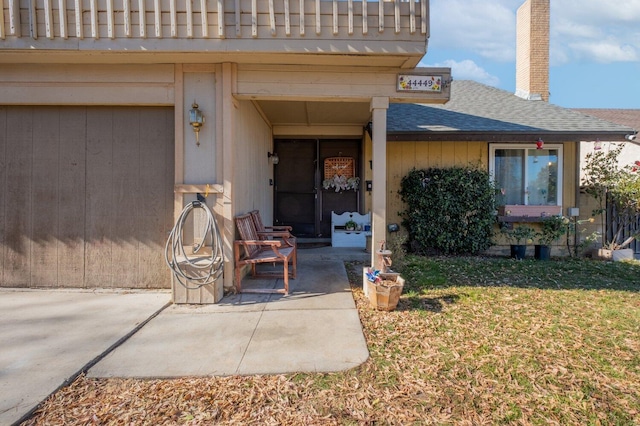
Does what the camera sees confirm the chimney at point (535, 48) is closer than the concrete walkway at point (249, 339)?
No

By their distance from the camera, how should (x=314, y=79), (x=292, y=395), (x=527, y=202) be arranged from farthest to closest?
(x=527, y=202) → (x=314, y=79) → (x=292, y=395)

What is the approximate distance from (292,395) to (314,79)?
3.50 metres

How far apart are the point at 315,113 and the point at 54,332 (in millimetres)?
5073

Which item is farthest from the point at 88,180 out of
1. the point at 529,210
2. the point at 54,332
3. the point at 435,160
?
the point at 529,210

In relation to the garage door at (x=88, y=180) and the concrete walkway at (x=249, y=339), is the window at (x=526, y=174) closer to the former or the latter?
the concrete walkway at (x=249, y=339)

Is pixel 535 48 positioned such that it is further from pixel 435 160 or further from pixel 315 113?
pixel 315 113

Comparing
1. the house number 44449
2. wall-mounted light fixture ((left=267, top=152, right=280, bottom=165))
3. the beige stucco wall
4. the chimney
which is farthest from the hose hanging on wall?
the chimney

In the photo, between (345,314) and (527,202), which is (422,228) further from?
(345,314)

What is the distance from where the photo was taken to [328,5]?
13.1ft

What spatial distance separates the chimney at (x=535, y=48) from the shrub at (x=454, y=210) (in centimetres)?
354

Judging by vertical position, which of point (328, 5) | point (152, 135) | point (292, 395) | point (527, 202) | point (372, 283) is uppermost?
point (328, 5)

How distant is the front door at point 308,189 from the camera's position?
8.17 m

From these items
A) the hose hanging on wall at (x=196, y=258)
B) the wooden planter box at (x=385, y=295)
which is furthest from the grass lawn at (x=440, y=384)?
the hose hanging on wall at (x=196, y=258)

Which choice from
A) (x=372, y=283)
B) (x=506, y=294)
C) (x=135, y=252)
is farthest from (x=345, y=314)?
(x=135, y=252)
